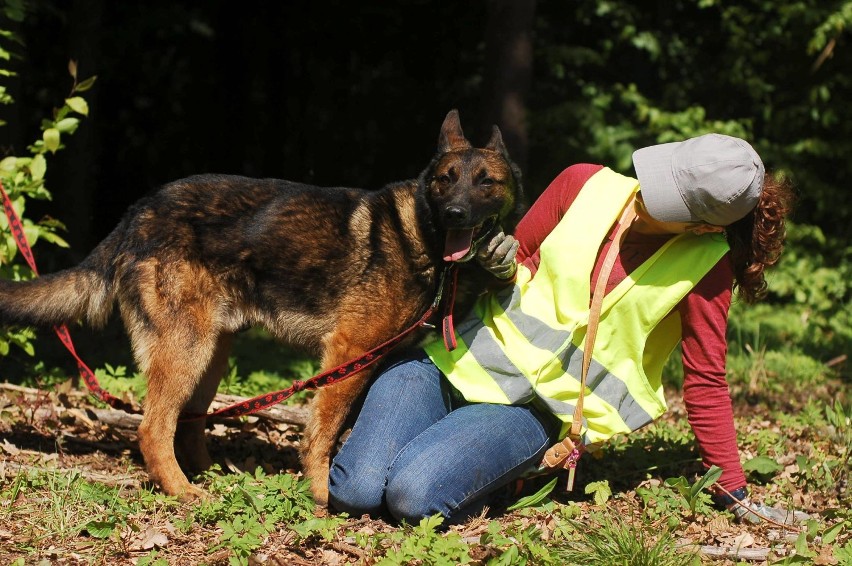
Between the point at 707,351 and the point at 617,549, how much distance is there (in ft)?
3.07

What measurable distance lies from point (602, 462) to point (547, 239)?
1319 millimetres

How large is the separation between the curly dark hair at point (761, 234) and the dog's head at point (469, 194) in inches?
38.2

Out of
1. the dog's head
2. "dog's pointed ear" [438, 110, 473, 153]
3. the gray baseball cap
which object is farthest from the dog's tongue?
the gray baseball cap

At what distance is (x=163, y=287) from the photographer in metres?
3.72

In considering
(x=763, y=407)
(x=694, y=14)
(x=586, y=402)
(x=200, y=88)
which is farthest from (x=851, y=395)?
(x=200, y=88)

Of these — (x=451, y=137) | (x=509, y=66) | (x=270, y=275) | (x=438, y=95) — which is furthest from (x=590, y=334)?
(x=438, y=95)

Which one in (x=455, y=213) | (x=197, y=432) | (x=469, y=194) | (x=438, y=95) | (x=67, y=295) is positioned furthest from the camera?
(x=438, y=95)

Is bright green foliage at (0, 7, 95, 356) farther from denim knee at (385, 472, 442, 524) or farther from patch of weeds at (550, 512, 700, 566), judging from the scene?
patch of weeds at (550, 512, 700, 566)

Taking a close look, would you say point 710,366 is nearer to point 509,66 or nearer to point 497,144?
point 497,144

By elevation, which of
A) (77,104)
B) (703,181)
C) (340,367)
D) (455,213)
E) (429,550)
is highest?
(77,104)

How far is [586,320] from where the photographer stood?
348 cm

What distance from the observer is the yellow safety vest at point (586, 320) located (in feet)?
11.3

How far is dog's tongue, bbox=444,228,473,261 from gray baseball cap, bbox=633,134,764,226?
2.55ft

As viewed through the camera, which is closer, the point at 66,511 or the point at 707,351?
the point at 66,511
